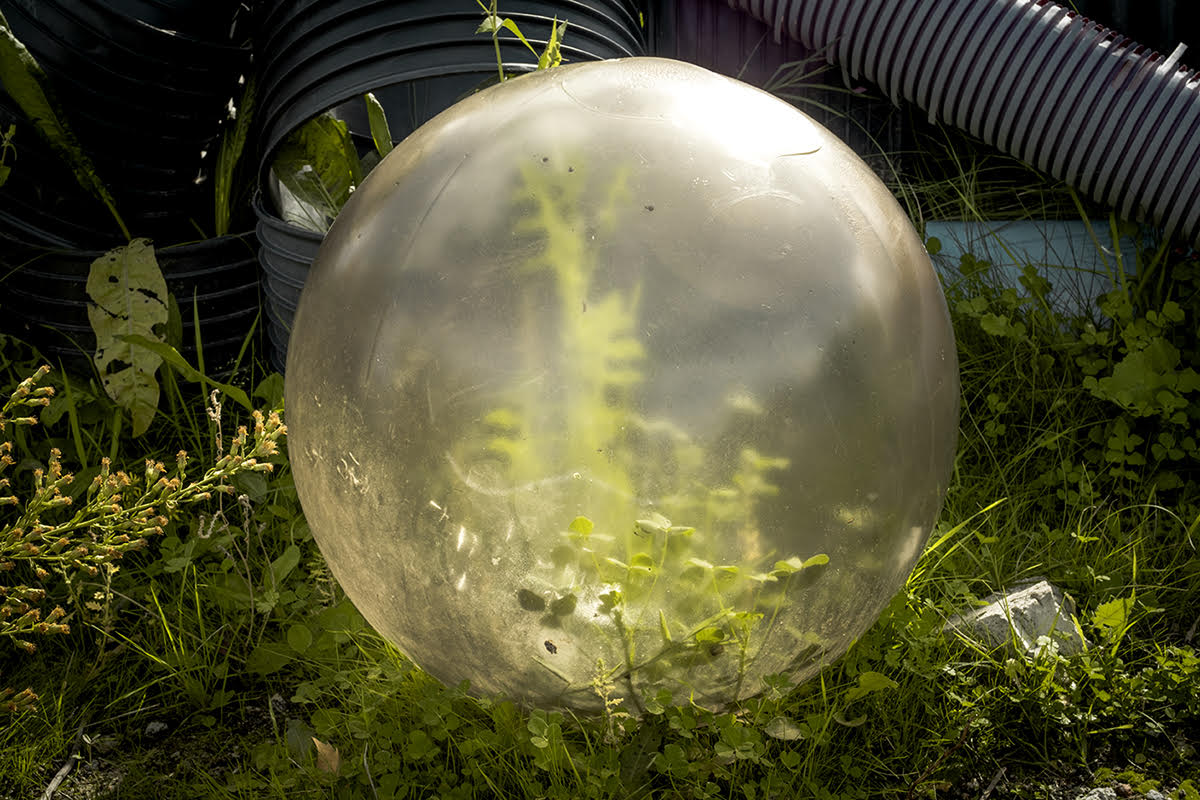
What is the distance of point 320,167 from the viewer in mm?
2678

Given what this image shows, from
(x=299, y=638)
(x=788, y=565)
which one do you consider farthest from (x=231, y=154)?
(x=788, y=565)

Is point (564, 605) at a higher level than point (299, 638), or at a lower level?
higher

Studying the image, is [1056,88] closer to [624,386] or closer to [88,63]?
[624,386]

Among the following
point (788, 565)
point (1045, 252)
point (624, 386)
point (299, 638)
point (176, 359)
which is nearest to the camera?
point (624, 386)

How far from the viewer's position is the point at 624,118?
1.40m

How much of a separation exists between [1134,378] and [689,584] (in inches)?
61.8

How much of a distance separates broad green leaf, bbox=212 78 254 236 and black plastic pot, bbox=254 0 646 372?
0.40 feet

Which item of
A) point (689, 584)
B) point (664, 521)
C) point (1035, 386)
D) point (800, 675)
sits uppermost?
point (664, 521)

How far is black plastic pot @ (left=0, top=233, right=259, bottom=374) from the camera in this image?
2.62 metres

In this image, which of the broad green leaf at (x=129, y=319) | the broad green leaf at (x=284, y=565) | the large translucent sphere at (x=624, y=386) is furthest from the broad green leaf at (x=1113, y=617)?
the broad green leaf at (x=129, y=319)

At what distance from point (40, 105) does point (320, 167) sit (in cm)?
63

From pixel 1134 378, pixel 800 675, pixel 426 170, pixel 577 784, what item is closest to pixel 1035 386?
pixel 1134 378

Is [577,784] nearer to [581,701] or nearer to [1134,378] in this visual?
[581,701]

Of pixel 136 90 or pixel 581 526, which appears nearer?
pixel 581 526
